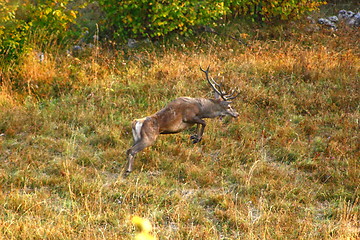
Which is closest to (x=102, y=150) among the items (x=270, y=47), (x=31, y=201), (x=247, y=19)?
(x=31, y=201)

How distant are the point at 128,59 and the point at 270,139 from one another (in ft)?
16.7

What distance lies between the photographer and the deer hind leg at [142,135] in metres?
7.10

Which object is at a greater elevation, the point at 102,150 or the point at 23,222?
the point at 23,222

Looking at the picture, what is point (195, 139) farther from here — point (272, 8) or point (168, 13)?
point (272, 8)

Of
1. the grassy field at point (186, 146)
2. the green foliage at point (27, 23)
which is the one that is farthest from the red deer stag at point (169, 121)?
the green foliage at point (27, 23)

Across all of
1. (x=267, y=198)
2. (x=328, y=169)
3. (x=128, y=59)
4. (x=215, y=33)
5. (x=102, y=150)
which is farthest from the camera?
(x=215, y=33)

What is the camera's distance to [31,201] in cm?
611

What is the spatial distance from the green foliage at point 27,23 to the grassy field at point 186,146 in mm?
419

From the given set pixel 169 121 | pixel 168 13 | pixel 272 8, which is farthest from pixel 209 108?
pixel 272 8

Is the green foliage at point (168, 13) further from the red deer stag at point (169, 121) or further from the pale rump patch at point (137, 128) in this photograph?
the pale rump patch at point (137, 128)

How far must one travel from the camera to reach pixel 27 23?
11.7 m

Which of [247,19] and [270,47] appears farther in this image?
[247,19]

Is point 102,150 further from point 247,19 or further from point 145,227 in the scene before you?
point 247,19

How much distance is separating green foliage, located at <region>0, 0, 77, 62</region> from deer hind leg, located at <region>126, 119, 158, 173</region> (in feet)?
15.0
